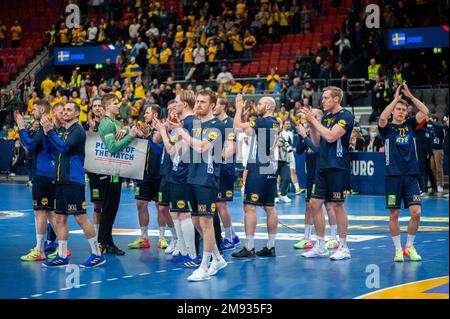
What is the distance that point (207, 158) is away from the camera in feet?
30.6

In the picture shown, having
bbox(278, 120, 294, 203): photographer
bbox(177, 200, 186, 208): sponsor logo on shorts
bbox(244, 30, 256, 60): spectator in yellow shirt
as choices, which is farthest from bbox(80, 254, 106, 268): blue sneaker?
bbox(244, 30, 256, 60): spectator in yellow shirt

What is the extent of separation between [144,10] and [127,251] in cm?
2282

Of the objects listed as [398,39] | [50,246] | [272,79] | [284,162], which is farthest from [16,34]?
[50,246]

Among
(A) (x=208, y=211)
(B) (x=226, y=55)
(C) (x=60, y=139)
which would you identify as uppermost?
(B) (x=226, y=55)

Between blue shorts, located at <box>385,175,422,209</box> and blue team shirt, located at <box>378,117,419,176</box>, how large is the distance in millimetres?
87

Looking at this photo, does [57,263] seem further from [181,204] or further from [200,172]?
[200,172]

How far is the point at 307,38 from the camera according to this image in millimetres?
29531

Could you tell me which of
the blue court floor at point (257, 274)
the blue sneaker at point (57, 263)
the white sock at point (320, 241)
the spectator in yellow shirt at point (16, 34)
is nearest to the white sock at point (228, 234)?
the blue court floor at point (257, 274)

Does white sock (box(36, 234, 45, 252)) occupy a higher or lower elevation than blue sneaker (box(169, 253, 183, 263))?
higher

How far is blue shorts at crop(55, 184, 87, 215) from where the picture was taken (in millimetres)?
9945

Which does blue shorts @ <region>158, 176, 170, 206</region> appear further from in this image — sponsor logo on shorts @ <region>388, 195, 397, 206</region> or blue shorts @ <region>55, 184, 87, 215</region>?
sponsor logo on shorts @ <region>388, 195, 397, 206</region>

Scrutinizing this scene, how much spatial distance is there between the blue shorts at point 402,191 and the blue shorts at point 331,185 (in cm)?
59
